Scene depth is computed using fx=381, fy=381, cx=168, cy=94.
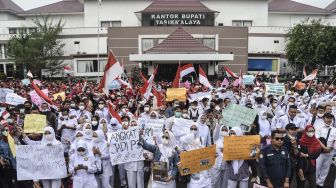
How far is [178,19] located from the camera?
43500 millimetres

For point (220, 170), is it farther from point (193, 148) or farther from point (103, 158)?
point (103, 158)

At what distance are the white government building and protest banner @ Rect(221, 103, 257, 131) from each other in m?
25.0

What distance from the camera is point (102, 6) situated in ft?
165

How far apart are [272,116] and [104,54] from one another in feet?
131

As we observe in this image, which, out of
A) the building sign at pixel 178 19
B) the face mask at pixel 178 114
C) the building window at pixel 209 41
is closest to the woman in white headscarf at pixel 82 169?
the face mask at pixel 178 114

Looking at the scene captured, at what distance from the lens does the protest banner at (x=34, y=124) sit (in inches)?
310

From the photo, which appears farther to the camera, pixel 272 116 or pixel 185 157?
pixel 272 116

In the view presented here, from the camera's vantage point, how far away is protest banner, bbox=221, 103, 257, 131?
332 inches

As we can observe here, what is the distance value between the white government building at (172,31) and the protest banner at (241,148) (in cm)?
2703

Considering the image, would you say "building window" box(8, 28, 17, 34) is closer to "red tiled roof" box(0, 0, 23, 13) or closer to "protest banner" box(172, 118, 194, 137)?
"red tiled roof" box(0, 0, 23, 13)

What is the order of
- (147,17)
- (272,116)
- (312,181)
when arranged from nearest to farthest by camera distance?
(312,181), (272,116), (147,17)

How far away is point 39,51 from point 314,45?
30.4 metres

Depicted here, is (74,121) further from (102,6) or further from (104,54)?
(102,6)

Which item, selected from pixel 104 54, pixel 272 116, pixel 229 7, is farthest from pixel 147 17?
pixel 272 116
